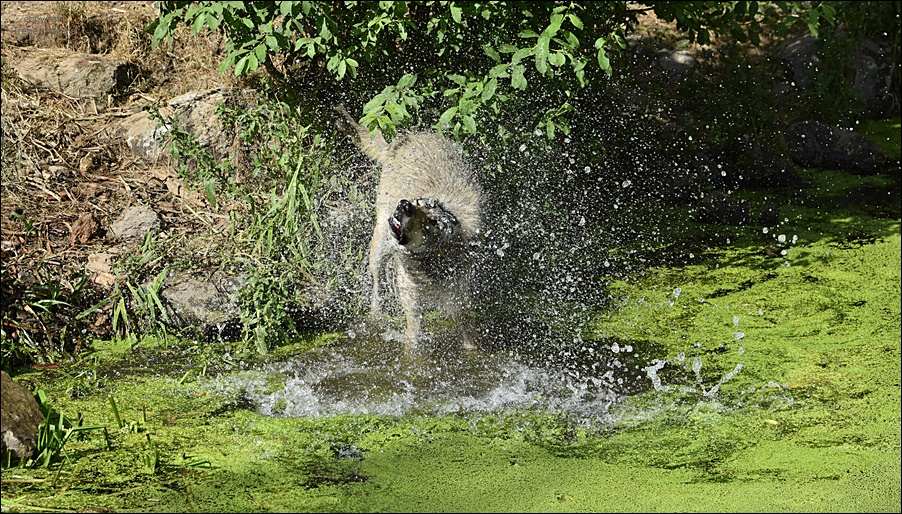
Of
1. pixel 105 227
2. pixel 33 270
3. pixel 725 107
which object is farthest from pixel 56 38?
pixel 725 107

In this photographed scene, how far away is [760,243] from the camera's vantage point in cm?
624

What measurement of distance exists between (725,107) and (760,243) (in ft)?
4.99

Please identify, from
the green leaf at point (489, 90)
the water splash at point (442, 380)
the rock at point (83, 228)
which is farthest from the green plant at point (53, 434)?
the green leaf at point (489, 90)

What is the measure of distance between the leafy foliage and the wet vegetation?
27mm

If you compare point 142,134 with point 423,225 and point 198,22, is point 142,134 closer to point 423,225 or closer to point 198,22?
point 198,22

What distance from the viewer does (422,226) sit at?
438cm

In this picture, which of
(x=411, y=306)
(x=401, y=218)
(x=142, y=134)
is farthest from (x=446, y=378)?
(x=142, y=134)

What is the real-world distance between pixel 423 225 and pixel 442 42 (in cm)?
131

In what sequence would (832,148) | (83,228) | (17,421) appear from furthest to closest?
(832,148)
(83,228)
(17,421)

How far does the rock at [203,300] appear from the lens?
4945 mm

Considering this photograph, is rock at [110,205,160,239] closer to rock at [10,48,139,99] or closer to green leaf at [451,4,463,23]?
rock at [10,48,139,99]

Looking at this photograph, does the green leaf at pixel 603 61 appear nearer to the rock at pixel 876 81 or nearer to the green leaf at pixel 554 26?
the green leaf at pixel 554 26

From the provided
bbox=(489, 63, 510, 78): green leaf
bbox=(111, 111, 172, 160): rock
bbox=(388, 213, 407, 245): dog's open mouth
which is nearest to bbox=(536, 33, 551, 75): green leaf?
bbox=(489, 63, 510, 78): green leaf

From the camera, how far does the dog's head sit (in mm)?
4293
